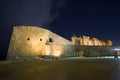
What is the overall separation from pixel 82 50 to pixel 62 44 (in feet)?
18.5

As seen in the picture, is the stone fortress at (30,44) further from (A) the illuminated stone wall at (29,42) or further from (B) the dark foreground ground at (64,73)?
(B) the dark foreground ground at (64,73)

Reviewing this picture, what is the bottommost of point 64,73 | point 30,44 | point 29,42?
point 64,73

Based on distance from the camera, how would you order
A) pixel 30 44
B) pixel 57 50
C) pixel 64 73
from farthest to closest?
pixel 57 50
pixel 30 44
pixel 64 73

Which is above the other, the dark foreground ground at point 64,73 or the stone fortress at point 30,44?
the stone fortress at point 30,44

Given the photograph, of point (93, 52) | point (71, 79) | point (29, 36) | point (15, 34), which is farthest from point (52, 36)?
point (71, 79)

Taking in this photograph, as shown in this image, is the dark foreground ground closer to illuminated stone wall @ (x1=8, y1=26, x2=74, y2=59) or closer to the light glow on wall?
illuminated stone wall @ (x1=8, y1=26, x2=74, y2=59)

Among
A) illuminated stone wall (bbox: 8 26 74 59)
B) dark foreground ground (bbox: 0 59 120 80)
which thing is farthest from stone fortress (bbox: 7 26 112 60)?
dark foreground ground (bbox: 0 59 120 80)

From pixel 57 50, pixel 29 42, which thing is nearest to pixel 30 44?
pixel 29 42

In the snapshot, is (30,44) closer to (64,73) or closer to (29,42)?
(29,42)

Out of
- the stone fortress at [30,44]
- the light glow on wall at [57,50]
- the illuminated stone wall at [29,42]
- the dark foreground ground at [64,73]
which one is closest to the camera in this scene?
the dark foreground ground at [64,73]

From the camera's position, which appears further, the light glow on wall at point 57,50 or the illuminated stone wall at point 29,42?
the light glow on wall at point 57,50

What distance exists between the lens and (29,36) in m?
29.3

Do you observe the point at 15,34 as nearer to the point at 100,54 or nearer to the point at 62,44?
the point at 62,44

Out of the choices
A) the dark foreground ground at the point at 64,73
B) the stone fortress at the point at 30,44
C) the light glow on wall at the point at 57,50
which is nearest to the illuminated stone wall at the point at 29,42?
the stone fortress at the point at 30,44
